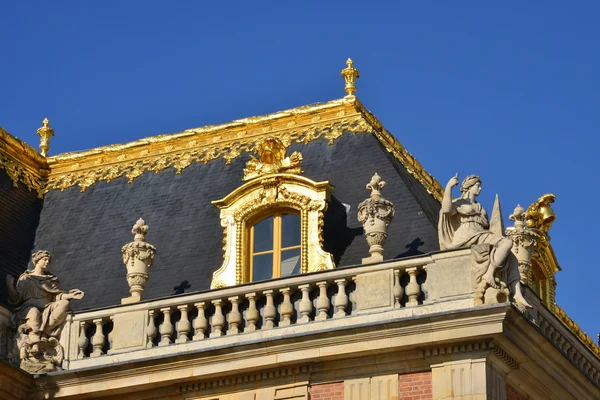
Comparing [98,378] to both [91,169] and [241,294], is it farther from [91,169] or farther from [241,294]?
[91,169]

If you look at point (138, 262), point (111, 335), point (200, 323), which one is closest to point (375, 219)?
point (200, 323)

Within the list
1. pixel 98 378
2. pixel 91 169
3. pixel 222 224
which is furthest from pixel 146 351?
pixel 91 169

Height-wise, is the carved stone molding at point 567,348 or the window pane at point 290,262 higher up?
the window pane at point 290,262

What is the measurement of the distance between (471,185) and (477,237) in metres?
1.17

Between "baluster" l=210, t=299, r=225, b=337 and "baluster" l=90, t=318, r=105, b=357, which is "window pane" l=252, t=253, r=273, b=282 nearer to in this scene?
"baluster" l=210, t=299, r=225, b=337

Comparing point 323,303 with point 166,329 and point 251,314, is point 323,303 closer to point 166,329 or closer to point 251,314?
point 251,314

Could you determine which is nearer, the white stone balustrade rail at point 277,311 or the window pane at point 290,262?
the white stone balustrade rail at point 277,311

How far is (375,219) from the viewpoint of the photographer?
27.7 m

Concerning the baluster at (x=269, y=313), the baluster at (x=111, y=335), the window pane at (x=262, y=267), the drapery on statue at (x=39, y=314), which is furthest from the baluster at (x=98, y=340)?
the baluster at (x=269, y=313)

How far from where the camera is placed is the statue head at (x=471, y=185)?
2752 cm

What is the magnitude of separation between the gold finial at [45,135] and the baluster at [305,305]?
9384 millimetres

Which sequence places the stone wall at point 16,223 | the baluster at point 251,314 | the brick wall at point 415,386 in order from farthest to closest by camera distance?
the stone wall at point 16,223 < the baluster at point 251,314 < the brick wall at point 415,386

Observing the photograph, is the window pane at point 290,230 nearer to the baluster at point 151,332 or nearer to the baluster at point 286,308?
the baluster at point 286,308

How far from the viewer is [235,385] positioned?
27234 mm
